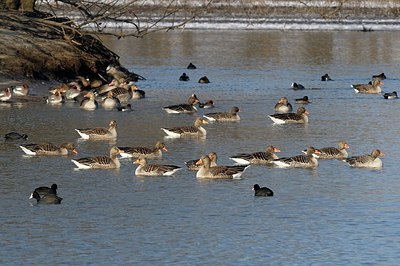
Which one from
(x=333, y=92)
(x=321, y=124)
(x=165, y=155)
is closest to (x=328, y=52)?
(x=333, y=92)

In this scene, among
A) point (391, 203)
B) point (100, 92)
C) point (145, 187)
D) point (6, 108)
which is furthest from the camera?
point (100, 92)

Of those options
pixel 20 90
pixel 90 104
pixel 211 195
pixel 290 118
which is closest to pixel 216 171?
pixel 211 195

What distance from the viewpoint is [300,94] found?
26.9 metres

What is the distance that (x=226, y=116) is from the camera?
70.8ft

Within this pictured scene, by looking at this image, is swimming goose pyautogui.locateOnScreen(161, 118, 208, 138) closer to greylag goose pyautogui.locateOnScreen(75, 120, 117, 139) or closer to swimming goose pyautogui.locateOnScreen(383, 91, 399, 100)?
greylag goose pyautogui.locateOnScreen(75, 120, 117, 139)

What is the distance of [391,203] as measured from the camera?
13.9m

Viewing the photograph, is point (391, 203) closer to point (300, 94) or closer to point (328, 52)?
point (300, 94)

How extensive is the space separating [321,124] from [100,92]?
23.6 ft

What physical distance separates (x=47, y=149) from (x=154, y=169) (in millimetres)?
2242

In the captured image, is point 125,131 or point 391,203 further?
point 125,131

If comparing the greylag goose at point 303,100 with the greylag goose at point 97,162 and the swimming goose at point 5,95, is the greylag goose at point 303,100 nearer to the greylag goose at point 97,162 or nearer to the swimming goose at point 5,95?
the swimming goose at point 5,95

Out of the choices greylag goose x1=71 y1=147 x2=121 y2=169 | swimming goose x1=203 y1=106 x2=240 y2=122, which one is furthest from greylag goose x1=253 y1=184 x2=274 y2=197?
swimming goose x1=203 y1=106 x2=240 y2=122

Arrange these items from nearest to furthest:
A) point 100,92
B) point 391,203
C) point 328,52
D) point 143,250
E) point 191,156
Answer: point 143,250 < point 391,203 < point 191,156 < point 100,92 < point 328,52

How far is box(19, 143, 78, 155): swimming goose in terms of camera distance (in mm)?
17062
